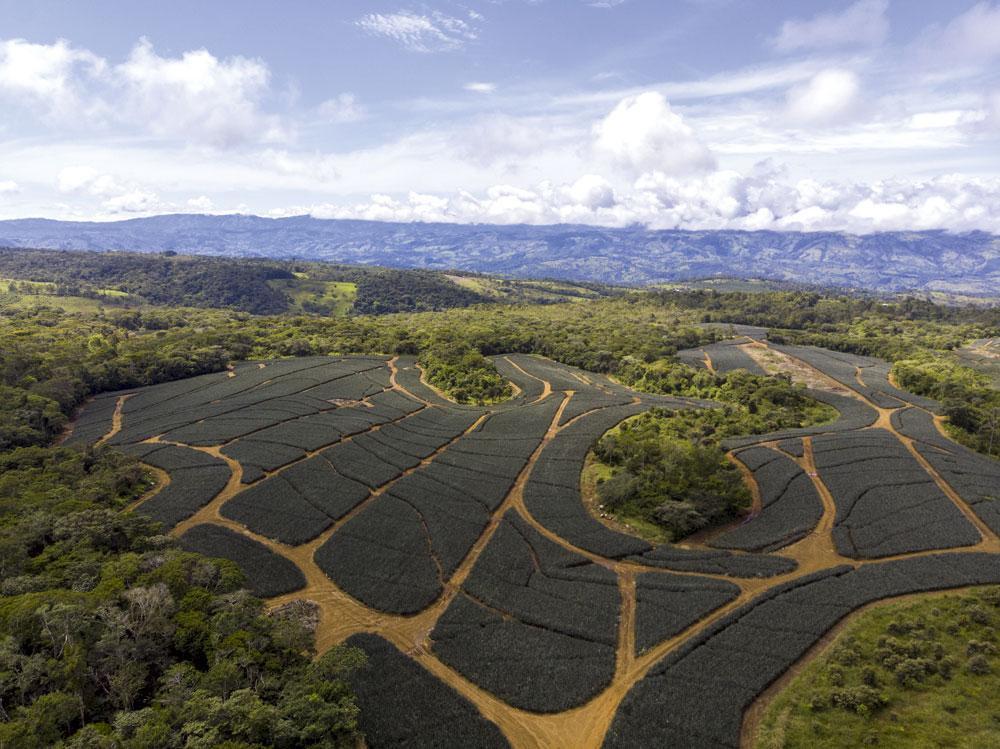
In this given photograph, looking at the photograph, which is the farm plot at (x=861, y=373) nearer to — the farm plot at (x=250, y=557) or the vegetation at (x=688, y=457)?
the vegetation at (x=688, y=457)

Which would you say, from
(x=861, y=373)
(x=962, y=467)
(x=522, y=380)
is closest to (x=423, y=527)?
(x=522, y=380)

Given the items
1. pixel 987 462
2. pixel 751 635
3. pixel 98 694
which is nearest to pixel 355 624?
pixel 98 694

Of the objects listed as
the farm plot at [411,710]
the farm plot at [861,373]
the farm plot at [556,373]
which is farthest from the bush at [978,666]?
the farm plot at [556,373]

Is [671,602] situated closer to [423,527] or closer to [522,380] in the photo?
[423,527]

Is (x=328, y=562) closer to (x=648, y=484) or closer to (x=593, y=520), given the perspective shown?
(x=593, y=520)

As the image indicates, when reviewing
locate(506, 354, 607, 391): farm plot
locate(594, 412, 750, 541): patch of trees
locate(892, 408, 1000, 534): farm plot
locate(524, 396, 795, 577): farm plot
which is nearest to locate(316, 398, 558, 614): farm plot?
locate(524, 396, 795, 577): farm plot
